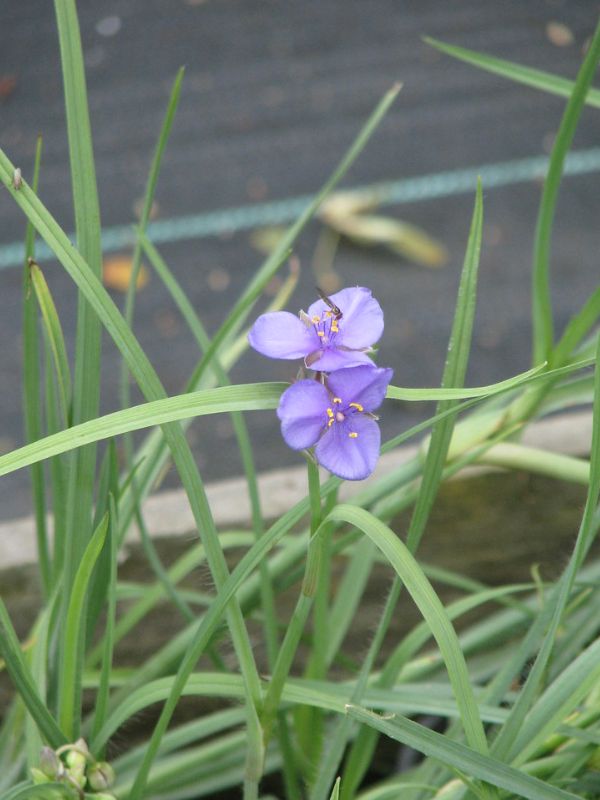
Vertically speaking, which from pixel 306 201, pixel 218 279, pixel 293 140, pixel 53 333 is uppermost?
pixel 293 140

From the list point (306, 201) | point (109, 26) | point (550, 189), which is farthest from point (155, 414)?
point (109, 26)

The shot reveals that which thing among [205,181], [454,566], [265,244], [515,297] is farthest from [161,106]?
[454,566]

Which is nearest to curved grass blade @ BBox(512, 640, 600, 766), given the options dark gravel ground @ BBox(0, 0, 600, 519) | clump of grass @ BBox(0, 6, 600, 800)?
clump of grass @ BBox(0, 6, 600, 800)

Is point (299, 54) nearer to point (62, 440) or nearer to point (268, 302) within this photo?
point (268, 302)

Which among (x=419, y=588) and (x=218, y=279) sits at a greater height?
(x=218, y=279)

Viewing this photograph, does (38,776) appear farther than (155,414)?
Yes

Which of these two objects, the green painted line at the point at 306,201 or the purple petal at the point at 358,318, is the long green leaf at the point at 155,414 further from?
the green painted line at the point at 306,201

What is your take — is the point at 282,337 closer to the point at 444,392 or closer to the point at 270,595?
the point at 444,392

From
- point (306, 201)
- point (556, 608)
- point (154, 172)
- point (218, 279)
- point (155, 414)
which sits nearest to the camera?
point (155, 414)
